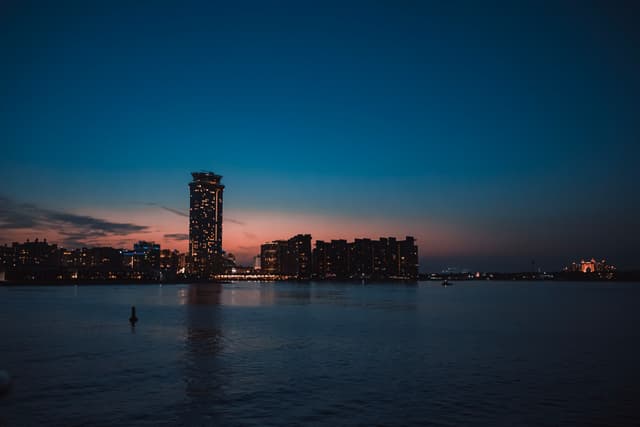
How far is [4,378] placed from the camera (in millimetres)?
8531

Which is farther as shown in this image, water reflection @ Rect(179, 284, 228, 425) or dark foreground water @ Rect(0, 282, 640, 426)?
water reflection @ Rect(179, 284, 228, 425)

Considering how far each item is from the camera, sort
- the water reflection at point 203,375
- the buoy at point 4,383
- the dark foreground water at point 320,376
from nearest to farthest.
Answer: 1. the buoy at point 4,383
2. the dark foreground water at point 320,376
3. the water reflection at point 203,375

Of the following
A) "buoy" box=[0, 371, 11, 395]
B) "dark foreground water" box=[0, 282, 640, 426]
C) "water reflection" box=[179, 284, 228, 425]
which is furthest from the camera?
"water reflection" box=[179, 284, 228, 425]

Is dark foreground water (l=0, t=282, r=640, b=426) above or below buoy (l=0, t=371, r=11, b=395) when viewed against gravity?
below

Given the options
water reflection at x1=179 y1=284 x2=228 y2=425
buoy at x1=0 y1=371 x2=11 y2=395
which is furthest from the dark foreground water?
buoy at x1=0 y1=371 x2=11 y2=395

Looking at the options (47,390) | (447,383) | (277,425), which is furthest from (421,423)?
(47,390)

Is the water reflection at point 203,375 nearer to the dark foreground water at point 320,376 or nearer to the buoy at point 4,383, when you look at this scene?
the dark foreground water at point 320,376

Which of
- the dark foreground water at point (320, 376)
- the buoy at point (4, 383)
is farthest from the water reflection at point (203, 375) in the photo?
the buoy at point (4, 383)

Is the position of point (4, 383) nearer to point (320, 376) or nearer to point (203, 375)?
point (203, 375)

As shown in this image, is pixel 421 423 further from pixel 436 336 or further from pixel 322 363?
pixel 436 336

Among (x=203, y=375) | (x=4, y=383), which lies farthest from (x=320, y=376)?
(x=4, y=383)

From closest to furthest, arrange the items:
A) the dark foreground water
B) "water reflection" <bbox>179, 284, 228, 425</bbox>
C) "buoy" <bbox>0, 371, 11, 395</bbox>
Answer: "buoy" <bbox>0, 371, 11, 395</bbox> < the dark foreground water < "water reflection" <bbox>179, 284, 228, 425</bbox>

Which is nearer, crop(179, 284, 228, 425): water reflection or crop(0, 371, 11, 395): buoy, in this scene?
crop(0, 371, 11, 395): buoy

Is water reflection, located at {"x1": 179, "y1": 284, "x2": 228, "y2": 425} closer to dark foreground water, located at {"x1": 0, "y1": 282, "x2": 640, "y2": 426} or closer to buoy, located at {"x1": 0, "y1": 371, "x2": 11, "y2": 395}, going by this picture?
dark foreground water, located at {"x1": 0, "y1": 282, "x2": 640, "y2": 426}
